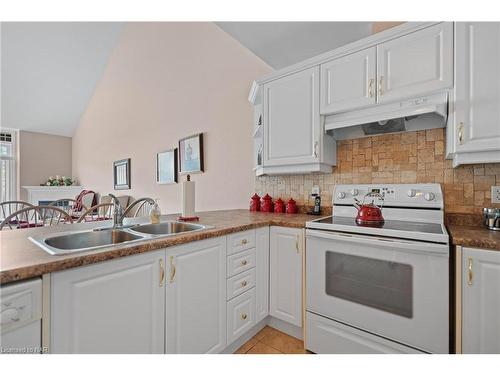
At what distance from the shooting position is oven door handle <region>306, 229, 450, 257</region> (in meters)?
1.19

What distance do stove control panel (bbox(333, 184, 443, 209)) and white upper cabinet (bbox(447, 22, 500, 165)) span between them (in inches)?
11.6

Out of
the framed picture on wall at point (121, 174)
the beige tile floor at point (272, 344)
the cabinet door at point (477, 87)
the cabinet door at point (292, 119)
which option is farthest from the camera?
the framed picture on wall at point (121, 174)

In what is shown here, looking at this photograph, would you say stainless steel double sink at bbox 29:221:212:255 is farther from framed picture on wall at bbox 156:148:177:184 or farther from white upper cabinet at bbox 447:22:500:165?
framed picture on wall at bbox 156:148:177:184

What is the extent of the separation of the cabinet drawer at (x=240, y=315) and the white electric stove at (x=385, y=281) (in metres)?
0.38

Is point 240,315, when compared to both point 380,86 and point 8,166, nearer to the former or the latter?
point 380,86

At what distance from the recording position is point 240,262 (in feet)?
5.22

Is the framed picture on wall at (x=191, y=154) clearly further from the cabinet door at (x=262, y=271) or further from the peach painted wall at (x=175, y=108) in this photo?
the cabinet door at (x=262, y=271)

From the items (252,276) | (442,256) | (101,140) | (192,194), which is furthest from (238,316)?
(101,140)

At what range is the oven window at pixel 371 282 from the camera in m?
1.29

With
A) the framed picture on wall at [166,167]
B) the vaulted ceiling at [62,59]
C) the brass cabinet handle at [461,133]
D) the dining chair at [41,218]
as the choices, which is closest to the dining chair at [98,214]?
the dining chair at [41,218]

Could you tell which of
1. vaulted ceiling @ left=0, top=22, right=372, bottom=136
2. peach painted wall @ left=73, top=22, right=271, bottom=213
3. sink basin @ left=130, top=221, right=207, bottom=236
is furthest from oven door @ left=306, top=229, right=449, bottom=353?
vaulted ceiling @ left=0, top=22, right=372, bottom=136

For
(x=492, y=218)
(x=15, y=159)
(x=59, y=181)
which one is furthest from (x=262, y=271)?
(x=15, y=159)
